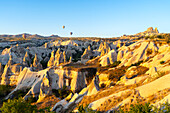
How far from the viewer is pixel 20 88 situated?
164ft

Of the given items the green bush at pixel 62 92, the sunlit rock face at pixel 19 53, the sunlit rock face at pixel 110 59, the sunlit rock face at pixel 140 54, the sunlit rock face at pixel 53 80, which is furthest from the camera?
the sunlit rock face at pixel 19 53

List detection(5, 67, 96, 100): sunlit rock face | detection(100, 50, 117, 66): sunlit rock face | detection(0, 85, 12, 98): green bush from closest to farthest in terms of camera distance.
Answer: detection(5, 67, 96, 100): sunlit rock face → detection(0, 85, 12, 98): green bush → detection(100, 50, 117, 66): sunlit rock face

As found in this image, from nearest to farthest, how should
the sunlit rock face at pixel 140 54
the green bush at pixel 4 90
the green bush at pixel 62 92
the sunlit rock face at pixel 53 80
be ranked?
the green bush at pixel 62 92 < the sunlit rock face at pixel 53 80 < the green bush at pixel 4 90 < the sunlit rock face at pixel 140 54

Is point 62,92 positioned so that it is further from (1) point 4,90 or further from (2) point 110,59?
(2) point 110,59

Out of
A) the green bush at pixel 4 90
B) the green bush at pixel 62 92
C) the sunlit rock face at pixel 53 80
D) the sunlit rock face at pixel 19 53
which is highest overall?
the sunlit rock face at pixel 19 53

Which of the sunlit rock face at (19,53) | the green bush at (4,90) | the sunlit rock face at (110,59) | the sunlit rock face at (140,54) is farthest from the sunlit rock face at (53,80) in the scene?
the sunlit rock face at (19,53)

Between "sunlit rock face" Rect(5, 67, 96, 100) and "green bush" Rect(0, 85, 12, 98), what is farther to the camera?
"green bush" Rect(0, 85, 12, 98)

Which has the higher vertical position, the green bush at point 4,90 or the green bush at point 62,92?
the green bush at point 62,92

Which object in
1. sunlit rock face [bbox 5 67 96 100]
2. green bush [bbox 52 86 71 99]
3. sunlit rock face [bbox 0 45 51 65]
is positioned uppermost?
sunlit rock face [bbox 0 45 51 65]

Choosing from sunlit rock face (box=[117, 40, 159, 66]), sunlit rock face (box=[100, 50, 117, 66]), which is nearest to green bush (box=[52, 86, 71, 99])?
sunlit rock face (box=[100, 50, 117, 66])

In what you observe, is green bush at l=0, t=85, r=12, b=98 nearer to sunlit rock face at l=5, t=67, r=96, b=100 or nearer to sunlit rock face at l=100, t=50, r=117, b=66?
sunlit rock face at l=5, t=67, r=96, b=100

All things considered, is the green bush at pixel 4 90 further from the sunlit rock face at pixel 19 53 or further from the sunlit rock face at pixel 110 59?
the sunlit rock face at pixel 110 59

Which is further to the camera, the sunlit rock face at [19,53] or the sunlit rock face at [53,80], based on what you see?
the sunlit rock face at [19,53]

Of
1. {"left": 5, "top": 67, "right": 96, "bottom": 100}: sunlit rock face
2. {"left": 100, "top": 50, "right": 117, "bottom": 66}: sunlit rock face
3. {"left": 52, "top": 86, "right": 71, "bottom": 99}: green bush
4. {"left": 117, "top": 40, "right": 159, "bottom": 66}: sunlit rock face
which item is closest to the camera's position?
{"left": 52, "top": 86, "right": 71, "bottom": 99}: green bush
